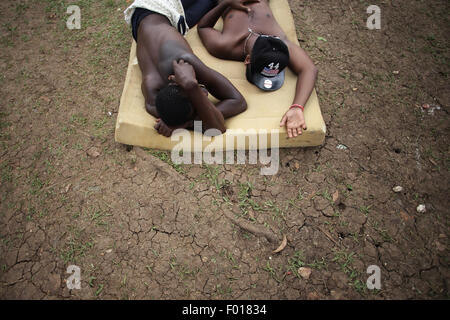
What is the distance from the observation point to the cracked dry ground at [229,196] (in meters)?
1.90

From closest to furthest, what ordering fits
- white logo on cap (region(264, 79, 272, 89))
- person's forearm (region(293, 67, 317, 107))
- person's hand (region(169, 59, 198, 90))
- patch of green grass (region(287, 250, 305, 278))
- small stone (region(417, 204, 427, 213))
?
person's hand (region(169, 59, 198, 90)), patch of green grass (region(287, 250, 305, 278)), small stone (region(417, 204, 427, 213)), person's forearm (region(293, 67, 317, 107)), white logo on cap (region(264, 79, 272, 89))

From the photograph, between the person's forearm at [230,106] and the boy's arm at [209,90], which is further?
the person's forearm at [230,106]

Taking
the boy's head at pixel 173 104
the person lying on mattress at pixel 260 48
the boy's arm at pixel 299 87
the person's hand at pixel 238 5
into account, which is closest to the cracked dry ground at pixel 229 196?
the boy's arm at pixel 299 87

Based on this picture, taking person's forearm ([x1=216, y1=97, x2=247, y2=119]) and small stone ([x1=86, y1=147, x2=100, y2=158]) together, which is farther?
small stone ([x1=86, y1=147, x2=100, y2=158])

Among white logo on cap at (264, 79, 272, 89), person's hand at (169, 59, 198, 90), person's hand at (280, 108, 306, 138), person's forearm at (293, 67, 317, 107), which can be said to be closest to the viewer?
person's hand at (169, 59, 198, 90)

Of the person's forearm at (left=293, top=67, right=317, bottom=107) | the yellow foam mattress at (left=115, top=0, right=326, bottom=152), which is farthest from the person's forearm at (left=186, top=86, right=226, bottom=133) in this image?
the person's forearm at (left=293, top=67, right=317, bottom=107)

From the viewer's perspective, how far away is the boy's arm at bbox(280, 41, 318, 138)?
Result: 2.19 metres

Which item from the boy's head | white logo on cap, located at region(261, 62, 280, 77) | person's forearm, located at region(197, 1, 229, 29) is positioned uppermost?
person's forearm, located at region(197, 1, 229, 29)

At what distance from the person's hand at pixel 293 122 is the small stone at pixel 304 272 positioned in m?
0.92

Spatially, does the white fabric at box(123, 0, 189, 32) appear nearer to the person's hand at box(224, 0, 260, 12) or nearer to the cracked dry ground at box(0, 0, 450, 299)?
the person's hand at box(224, 0, 260, 12)

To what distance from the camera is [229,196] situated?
2.18 meters

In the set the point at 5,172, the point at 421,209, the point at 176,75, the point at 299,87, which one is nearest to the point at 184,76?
the point at 176,75

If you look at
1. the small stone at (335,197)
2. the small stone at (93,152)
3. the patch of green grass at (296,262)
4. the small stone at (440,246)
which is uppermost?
the small stone at (93,152)

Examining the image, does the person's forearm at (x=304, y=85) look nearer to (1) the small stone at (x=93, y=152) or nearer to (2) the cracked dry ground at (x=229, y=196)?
(2) the cracked dry ground at (x=229, y=196)
